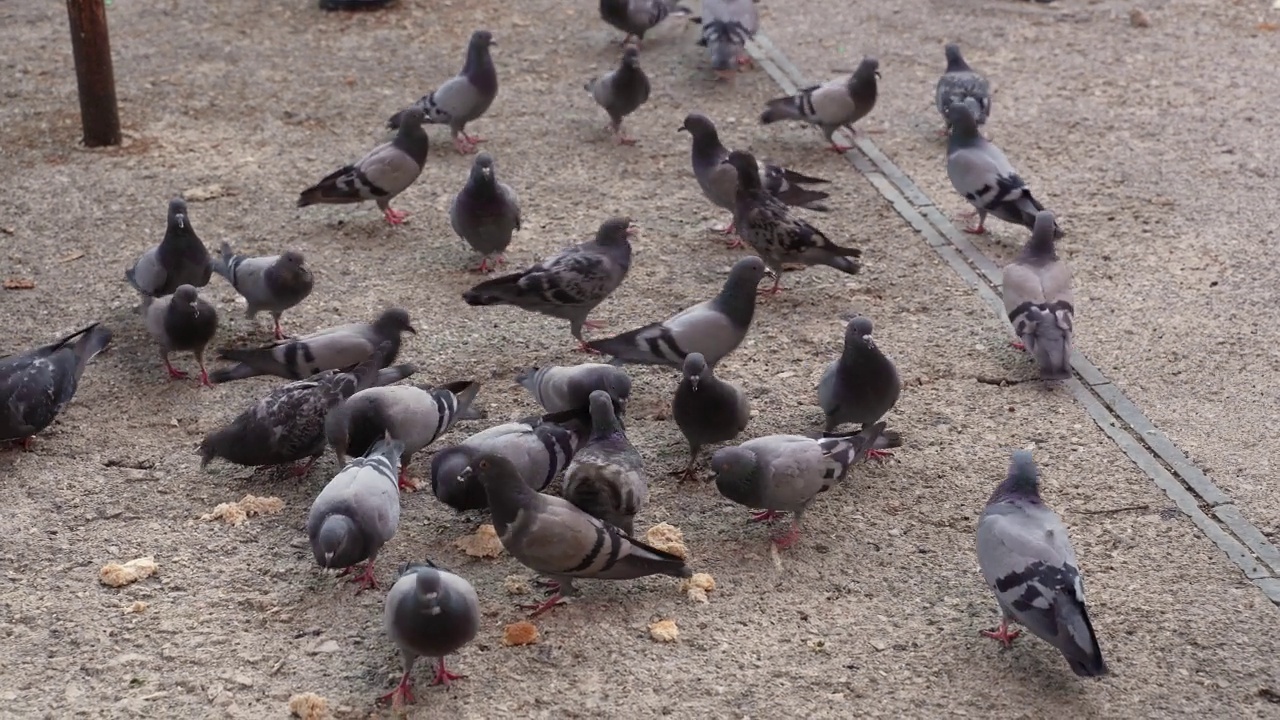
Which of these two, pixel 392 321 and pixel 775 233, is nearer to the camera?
pixel 392 321

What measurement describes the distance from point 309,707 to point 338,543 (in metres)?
0.58

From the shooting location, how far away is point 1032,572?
450 centimetres

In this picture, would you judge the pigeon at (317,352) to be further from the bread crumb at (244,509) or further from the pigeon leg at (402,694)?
the pigeon leg at (402,694)

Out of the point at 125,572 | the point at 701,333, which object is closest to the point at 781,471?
the point at 701,333

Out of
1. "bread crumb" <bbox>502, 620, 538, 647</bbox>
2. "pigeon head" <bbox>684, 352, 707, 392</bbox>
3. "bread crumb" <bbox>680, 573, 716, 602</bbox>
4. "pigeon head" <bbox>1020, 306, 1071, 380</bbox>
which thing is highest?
"pigeon head" <bbox>684, 352, 707, 392</bbox>

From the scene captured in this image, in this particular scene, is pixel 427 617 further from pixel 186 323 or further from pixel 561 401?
pixel 186 323

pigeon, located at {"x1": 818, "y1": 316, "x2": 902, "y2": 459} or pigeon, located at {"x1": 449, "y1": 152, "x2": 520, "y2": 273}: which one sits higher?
pigeon, located at {"x1": 818, "y1": 316, "x2": 902, "y2": 459}

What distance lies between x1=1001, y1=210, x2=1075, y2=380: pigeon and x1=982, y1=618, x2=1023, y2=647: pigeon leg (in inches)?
71.8

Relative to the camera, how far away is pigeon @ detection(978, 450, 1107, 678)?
14.2 ft

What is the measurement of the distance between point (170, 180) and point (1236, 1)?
27.5ft

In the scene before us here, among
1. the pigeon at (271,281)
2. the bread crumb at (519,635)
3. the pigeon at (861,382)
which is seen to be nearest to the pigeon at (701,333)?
the pigeon at (861,382)

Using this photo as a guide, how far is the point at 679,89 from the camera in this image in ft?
32.7

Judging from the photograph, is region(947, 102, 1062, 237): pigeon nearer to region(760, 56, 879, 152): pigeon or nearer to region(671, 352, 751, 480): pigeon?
region(760, 56, 879, 152): pigeon

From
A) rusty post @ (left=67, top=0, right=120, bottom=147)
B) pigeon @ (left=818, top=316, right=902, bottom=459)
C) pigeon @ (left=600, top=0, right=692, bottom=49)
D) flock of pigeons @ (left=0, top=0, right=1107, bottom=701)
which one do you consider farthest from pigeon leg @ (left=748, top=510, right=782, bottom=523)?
pigeon @ (left=600, top=0, right=692, bottom=49)
